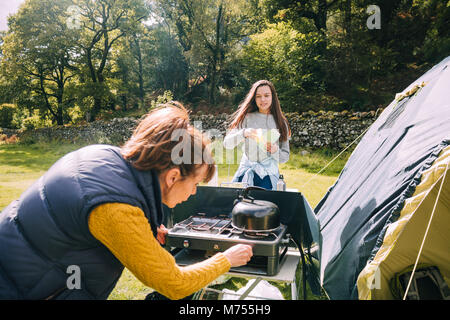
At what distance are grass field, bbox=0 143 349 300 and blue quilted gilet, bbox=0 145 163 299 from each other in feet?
5.51

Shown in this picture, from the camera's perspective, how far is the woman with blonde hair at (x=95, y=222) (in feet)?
2.96

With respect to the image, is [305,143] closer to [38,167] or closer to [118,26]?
[38,167]

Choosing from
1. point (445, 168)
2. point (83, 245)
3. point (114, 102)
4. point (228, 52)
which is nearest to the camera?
point (83, 245)

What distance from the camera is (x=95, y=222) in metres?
0.90

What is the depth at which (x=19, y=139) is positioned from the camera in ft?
53.6

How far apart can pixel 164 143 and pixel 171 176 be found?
15 centimetres

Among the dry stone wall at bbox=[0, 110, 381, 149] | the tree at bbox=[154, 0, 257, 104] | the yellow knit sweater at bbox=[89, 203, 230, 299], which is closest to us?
the yellow knit sweater at bbox=[89, 203, 230, 299]

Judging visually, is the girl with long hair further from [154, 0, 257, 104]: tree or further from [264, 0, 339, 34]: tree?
[154, 0, 257, 104]: tree

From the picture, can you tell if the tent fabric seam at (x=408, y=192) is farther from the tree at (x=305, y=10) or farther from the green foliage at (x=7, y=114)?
the green foliage at (x=7, y=114)

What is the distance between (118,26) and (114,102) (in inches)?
188

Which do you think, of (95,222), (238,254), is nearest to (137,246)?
(95,222)

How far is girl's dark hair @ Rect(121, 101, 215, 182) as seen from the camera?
1020mm

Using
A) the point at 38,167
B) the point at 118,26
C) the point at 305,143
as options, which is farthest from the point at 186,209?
the point at 118,26

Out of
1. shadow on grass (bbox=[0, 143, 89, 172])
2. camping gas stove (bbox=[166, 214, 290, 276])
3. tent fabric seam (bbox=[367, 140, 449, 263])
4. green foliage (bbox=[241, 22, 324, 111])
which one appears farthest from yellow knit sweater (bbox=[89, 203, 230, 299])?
green foliage (bbox=[241, 22, 324, 111])
